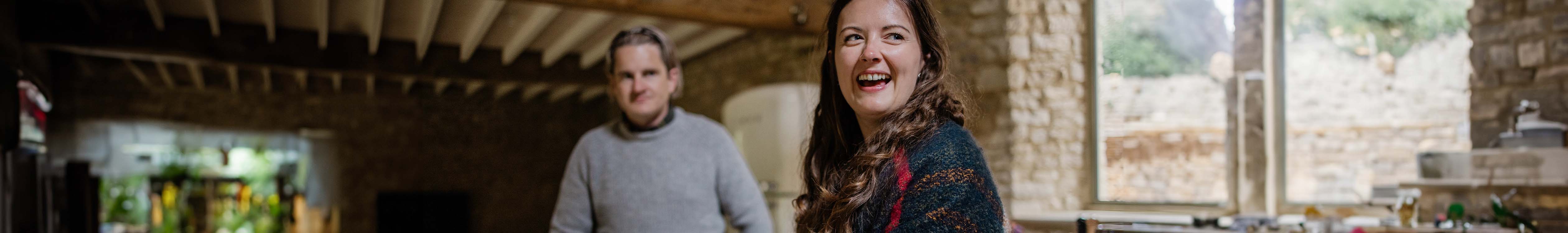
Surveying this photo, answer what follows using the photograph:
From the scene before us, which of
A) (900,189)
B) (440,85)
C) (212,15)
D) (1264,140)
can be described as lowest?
(1264,140)

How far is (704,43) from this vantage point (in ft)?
13.3

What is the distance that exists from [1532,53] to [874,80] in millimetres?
4365

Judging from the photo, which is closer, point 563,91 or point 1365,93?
point 563,91

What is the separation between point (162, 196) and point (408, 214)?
940mm

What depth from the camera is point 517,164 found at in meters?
3.64

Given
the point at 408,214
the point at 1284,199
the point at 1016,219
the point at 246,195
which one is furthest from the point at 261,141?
the point at 1284,199

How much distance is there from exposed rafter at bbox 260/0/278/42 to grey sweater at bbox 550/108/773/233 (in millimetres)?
1315

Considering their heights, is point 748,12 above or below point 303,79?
above

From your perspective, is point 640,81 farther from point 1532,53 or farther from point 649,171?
point 1532,53

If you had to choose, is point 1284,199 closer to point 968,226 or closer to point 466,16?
point 466,16

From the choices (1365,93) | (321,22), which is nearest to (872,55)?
(321,22)


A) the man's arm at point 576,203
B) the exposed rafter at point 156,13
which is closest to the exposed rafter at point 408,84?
the exposed rafter at point 156,13

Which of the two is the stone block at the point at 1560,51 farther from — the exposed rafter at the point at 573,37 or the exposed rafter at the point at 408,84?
the exposed rafter at the point at 408,84

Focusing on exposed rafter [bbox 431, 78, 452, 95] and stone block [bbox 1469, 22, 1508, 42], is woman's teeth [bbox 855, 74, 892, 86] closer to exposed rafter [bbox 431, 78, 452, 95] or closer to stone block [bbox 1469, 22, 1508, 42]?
exposed rafter [bbox 431, 78, 452, 95]
